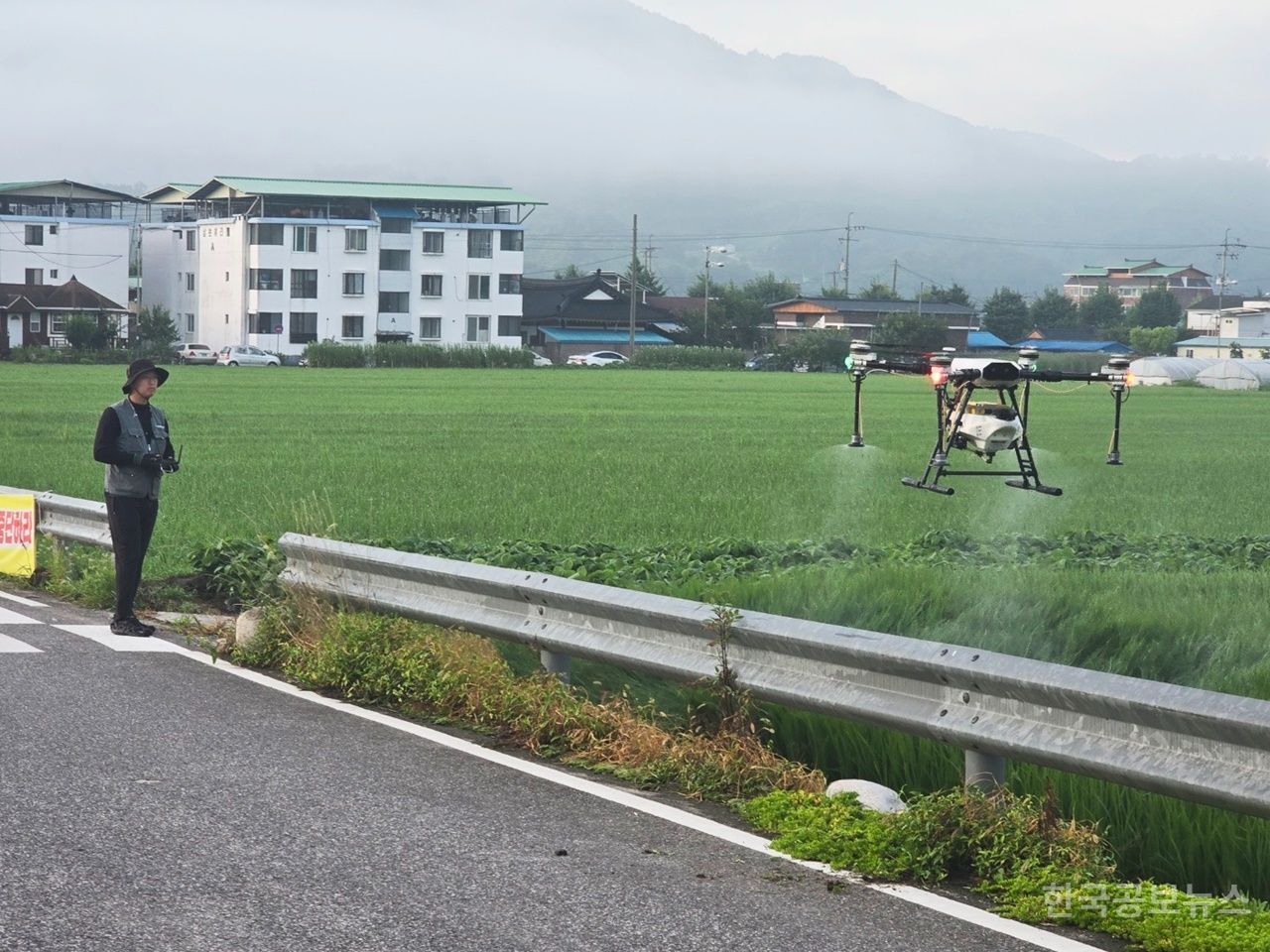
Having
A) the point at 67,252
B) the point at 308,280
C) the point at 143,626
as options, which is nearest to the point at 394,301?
the point at 308,280

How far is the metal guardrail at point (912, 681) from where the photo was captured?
243 inches

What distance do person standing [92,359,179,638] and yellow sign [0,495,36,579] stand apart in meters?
2.99

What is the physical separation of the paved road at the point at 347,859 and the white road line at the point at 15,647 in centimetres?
224

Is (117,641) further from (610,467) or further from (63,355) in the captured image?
(63,355)

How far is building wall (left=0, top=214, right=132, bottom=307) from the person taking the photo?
112938mm

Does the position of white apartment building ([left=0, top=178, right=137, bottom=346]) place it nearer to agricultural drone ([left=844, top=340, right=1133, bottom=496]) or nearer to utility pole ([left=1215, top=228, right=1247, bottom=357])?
utility pole ([left=1215, top=228, right=1247, bottom=357])

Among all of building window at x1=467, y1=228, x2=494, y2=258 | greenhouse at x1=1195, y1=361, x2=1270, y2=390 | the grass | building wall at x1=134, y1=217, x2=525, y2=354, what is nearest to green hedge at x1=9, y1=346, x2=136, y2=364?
building wall at x1=134, y1=217, x2=525, y2=354

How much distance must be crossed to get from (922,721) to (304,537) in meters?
5.57

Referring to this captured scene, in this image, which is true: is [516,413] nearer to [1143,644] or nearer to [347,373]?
[347,373]

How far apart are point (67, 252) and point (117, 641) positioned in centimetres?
10679

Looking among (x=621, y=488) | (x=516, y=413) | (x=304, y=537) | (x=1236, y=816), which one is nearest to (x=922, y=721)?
(x=1236, y=816)

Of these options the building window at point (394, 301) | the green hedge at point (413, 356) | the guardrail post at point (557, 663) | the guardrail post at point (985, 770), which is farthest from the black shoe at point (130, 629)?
the building window at point (394, 301)

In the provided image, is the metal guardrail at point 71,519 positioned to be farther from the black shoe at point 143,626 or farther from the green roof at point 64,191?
the green roof at point 64,191

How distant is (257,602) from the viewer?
13.1 metres
